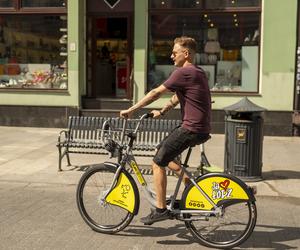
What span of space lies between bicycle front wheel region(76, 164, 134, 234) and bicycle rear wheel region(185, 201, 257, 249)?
73 centimetres

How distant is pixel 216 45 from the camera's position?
13.2 metres

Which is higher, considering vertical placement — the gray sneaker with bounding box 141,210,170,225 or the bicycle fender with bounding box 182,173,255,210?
the bicycle fender with bounding box 182,173,255,210

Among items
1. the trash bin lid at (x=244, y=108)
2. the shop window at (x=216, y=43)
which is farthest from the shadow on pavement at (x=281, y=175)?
the shop window at (x=216, y=43)

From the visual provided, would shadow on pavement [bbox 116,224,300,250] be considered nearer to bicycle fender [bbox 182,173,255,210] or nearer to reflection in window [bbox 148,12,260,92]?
bicycle fender [bbox 182,173,255,210]

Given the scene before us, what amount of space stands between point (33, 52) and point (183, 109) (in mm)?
9675

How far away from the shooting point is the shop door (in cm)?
1387

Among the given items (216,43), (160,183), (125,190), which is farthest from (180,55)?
(216,43)

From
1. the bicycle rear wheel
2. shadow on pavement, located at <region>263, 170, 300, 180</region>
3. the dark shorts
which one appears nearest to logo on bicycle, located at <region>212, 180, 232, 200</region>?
the bicycle rear wheel

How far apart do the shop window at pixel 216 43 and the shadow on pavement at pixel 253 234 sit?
24.5ft

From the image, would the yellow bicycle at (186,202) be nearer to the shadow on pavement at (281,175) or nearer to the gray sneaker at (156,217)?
the gray sneaker at (156,217)

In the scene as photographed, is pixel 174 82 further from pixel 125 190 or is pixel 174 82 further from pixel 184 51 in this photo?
pixel 125 190

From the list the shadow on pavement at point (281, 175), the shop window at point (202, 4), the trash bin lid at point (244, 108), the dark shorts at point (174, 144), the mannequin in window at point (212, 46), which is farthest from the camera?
the mannequin in window at point (212, 46)

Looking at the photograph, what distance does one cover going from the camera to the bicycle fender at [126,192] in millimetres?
5406

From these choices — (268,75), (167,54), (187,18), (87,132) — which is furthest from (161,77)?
(87,132)
